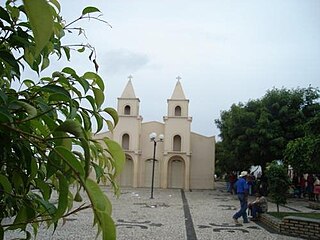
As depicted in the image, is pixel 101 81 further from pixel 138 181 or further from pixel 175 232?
pixel 138 181

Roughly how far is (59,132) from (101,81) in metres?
0.46

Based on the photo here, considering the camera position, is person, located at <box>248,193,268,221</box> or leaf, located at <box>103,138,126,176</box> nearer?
leaf, located at <box>103,138,126,176</box>

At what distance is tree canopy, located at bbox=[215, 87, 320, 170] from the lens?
2136 cm

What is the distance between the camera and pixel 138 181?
2997 centimetres

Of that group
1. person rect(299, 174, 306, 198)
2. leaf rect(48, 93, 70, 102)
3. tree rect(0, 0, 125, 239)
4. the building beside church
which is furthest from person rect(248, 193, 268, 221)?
the building beside church

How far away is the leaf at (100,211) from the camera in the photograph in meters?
0.72

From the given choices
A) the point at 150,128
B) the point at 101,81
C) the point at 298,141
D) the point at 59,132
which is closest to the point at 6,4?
the point at 101,81

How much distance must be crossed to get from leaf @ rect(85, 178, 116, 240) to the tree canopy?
A: 21213 millimetres

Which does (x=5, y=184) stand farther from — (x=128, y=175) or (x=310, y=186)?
(x=128, y=175)

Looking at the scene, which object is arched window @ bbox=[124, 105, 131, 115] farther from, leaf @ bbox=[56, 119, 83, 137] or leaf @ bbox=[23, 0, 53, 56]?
leaf @ bbox=[23, 0, 53, 56]

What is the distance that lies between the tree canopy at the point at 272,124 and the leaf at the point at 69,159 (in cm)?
2124

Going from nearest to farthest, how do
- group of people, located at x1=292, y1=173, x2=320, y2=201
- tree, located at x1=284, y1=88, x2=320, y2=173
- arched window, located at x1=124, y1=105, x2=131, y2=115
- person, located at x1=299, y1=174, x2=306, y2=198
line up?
tree, located at x1=284, y1=88, x2=320, y2=173, group of people, located at x1=292, y1=173, x2=320, y2=201, person, located at x1=299, y1=174, x2=306, y2=198, arched window, located at x1=124, y1=105, x2=131, y2=115

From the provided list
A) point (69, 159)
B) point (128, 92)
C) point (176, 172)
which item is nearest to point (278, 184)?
point (69, 159)

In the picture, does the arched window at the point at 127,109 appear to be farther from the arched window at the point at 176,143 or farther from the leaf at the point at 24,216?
the leaf at the point at 24,216
